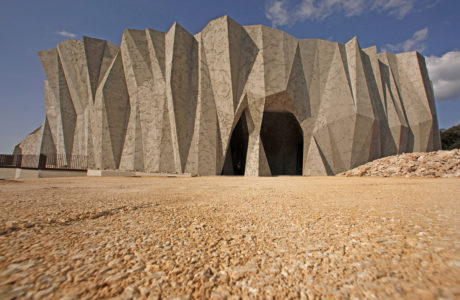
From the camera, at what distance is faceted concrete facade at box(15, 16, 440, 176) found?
15227 mm

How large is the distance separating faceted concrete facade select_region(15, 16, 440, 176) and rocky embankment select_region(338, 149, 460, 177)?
3947mm

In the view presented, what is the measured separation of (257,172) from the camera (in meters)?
14.4

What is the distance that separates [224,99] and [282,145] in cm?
1112

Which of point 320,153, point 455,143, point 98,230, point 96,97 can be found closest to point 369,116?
point 320,153

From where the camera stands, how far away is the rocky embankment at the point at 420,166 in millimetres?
8891

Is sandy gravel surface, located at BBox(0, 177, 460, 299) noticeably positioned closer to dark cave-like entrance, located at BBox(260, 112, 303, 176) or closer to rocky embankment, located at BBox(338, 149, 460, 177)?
rocky embankment, located at BBox(338, 149, 460, 177)

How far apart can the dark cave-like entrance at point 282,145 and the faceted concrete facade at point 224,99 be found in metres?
6.03

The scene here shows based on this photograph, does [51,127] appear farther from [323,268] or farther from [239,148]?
[323,268]

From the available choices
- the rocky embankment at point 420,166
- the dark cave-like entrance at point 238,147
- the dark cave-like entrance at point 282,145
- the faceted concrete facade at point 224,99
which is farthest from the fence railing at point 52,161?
the rocky embankment at point 420,166

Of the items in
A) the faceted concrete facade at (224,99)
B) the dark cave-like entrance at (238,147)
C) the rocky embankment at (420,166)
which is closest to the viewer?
the rocky embankment at (420,166)

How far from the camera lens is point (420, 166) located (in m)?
9.63

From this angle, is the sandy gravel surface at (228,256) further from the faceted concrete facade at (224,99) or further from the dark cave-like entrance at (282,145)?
the dark cave-like entrance at (282,145)

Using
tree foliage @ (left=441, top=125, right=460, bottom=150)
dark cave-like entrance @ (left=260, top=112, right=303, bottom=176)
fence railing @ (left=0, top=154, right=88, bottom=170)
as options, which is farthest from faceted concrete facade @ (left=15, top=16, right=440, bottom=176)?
tree foliage @ (left=441, top=125, right=460, bottom=150)

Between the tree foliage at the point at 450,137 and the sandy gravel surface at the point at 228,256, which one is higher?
the tree foliage at the point at 450,137
